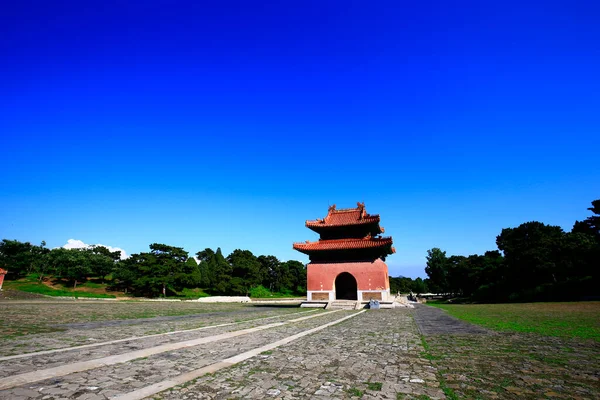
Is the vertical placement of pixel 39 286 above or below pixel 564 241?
below

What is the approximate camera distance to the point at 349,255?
91.6 feet

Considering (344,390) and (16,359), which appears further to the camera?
(16,359)

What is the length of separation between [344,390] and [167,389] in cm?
223

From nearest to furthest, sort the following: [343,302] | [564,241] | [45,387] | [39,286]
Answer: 1. [45,387]
2. [343,302]
3. [564,241]
4. [39,286]

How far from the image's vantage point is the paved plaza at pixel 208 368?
3.62 meters

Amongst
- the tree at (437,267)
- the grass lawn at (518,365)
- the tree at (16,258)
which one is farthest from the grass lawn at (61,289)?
the tree at (437,267)

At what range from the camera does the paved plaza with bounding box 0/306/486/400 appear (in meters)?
3.62

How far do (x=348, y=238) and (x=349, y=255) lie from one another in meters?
2.23

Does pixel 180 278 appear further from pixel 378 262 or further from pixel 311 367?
pixel 311 367

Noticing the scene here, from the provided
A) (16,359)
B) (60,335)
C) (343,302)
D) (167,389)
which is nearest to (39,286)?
(343,302)

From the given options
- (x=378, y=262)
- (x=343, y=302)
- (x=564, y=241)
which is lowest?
(x=343, y=302)

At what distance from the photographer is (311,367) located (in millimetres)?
4969

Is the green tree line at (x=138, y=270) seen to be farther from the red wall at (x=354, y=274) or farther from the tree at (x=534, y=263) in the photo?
the tree at (x=534, y=263)

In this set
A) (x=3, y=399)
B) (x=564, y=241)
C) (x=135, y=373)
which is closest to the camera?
(x=3, y=399)
